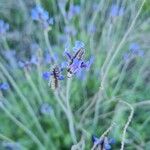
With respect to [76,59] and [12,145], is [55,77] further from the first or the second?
[12,145]

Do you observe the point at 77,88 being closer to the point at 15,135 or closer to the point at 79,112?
the point at 79,112

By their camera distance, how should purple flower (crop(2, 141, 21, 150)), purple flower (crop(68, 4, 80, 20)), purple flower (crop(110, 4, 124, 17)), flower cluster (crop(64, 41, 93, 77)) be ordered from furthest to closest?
purple flower (crop(68, 4, 80, 20))
purple flower (crop(110, 4, 124, 17))
purple flower (crop(2, 141, 21, 150))
flower cluster (crop(64, 41, 93, 77))

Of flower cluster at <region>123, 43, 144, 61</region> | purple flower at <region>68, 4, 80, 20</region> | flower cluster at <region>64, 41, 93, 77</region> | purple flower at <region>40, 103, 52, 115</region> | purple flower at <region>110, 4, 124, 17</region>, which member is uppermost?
purple flower at <region>68, 4, 80, 20</region>

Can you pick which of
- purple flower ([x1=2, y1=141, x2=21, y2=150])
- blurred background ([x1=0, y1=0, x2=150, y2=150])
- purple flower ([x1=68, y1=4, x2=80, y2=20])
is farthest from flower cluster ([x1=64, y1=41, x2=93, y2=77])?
purple flower ([x1=68, y1=4, x2=80, y2=20])

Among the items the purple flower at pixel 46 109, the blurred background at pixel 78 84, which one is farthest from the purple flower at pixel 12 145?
the purple flower at pixel 46 109

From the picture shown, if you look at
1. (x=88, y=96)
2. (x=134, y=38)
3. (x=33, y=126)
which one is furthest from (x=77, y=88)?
(x=134, y=38)

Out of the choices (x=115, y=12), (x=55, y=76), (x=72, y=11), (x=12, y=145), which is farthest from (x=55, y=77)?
(x=72, y=11)

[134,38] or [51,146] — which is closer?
[51,146]

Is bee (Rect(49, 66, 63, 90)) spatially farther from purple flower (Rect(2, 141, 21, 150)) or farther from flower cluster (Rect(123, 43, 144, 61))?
flower cluster (Rect(123, 43, 144, 61))
